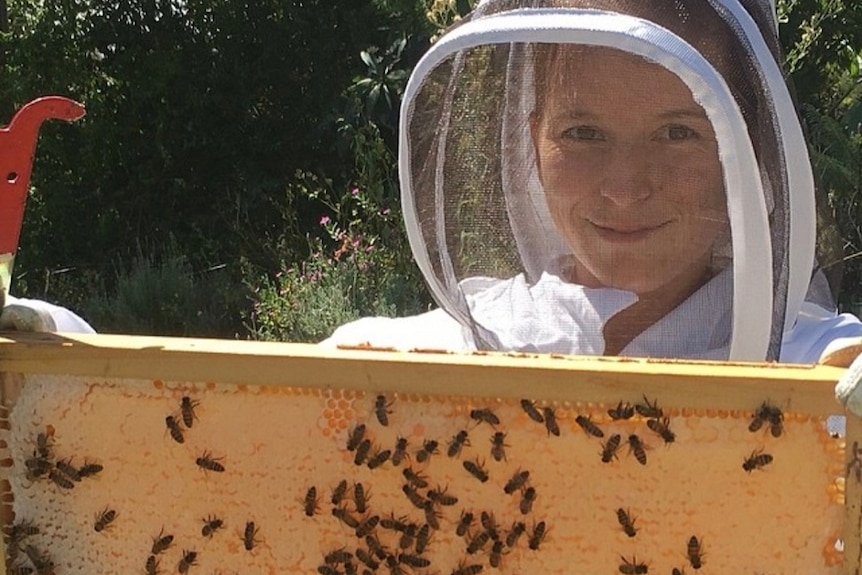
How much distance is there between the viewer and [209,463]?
142 cm

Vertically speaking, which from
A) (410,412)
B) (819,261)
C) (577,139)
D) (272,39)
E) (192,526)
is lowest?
(192,526)

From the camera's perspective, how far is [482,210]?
2133 millimetres

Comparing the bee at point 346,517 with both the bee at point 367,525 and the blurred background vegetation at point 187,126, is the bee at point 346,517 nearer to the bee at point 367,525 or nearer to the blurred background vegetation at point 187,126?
the bee at point 367,525

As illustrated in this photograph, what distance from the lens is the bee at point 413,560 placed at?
1.37 meters

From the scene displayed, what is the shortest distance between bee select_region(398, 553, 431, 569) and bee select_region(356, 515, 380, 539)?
2.2 inches

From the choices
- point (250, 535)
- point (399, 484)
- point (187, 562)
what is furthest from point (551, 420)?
point (187, 562)

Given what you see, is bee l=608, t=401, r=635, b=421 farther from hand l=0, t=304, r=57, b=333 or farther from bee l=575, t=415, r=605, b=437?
hand l=0, t=304, r=57, b=333

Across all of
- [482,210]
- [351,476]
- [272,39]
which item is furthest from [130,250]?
[351,476]

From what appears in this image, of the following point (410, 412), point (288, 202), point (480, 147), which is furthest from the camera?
point (288, 202)

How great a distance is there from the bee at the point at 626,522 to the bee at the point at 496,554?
169mm

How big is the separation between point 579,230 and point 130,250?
24.4 ft

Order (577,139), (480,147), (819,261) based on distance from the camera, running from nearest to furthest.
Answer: (577,139) < (819,261) < (480,147)

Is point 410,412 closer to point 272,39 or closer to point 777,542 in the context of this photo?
point 777,542

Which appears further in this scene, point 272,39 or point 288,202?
point 272,39
